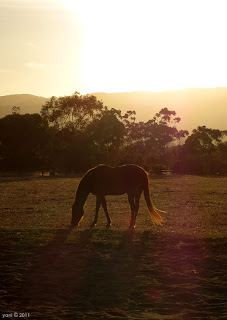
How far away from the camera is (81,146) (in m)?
64.2

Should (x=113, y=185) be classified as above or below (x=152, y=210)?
above

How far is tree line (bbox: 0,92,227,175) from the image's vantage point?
204ft

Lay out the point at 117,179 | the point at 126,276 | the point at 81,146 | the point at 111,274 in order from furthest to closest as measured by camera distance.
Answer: the point at 81,146
the point at 117,179
the point at 111,274
the point at 126,276

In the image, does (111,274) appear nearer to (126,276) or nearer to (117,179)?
(126,276)

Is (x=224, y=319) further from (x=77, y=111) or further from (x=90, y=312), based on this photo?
(x=77, y=111)

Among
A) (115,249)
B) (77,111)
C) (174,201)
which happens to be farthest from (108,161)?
(115,249)

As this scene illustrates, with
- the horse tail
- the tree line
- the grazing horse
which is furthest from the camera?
the tree line

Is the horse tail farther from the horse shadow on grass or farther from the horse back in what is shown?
the horse shadow on grass

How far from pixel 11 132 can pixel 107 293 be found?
2250 inches

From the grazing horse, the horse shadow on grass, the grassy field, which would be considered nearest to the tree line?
the grazing horse

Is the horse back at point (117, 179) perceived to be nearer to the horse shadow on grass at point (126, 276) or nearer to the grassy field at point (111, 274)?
the grassy field at point (111, 274)

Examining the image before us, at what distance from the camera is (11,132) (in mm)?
62562

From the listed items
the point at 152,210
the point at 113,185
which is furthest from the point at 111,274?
the point at 113,185

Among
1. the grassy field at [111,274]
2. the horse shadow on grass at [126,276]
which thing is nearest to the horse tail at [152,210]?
the grassy field at [111,274]
